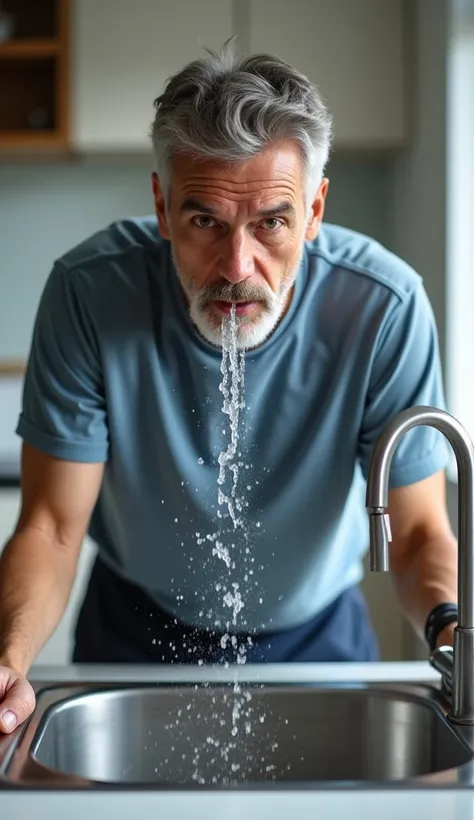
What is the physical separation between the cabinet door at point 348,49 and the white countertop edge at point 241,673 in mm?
2096

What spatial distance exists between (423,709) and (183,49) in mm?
2363

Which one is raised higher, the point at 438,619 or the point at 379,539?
the point at 379,539

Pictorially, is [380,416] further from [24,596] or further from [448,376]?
[448,376]

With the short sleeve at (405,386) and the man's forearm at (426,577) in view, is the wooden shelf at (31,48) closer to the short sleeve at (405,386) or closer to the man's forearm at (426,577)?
the short sleeve at (405,386)

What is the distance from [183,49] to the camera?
311 cm

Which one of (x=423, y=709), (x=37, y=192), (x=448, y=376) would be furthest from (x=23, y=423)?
(x=37, y=192)

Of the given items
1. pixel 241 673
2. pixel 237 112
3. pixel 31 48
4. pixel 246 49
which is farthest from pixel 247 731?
pixel 31 48

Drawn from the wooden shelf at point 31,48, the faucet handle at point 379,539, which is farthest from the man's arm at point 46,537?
the wooden shelf at point 31,48

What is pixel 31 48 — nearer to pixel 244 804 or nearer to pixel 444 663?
pixel 444 663

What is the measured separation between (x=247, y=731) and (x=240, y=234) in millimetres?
570

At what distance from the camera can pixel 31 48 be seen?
317 centimetres

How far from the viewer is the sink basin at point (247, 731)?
122 centimetres

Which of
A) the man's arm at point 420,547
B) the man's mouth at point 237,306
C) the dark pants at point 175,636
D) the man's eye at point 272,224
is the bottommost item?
the dark pants at point 175,636

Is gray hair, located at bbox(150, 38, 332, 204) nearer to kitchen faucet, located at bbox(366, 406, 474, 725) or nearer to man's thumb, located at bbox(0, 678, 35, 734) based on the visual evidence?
kitchen faucet, located at bbox(366, 406, 474, 725)
